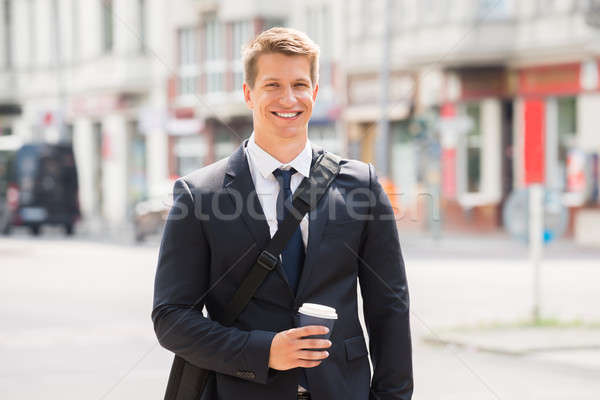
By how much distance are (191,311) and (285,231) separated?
29 cm

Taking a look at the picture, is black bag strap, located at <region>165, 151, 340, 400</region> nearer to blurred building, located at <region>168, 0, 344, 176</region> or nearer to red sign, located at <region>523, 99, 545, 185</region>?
red sign, located at <region>523, 99, 545, 185</region>

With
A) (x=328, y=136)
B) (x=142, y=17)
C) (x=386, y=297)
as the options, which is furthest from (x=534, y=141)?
(x=386, y=297)

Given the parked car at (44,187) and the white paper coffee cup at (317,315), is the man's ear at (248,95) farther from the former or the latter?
the parked car at (44,187)

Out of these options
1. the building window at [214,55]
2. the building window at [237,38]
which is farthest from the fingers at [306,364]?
the building window at [214,55]

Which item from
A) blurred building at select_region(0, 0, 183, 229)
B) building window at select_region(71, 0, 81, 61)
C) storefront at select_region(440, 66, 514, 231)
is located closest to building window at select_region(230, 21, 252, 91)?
blurred building at select_region(0, 0, 183, 229)

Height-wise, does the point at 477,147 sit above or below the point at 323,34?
below

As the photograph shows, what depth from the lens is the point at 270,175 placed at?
250 centimetres

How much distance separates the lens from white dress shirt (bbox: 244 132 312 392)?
2.46m

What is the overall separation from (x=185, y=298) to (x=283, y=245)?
268 millimetres

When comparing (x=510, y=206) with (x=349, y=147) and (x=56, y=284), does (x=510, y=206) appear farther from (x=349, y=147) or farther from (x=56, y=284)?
(x=349, y=147)

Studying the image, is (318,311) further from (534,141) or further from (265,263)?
(534,141)

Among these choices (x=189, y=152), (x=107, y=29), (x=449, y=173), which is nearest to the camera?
(x=449, y=173)

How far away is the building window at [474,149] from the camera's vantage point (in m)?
26.6

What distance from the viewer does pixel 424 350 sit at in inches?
335
